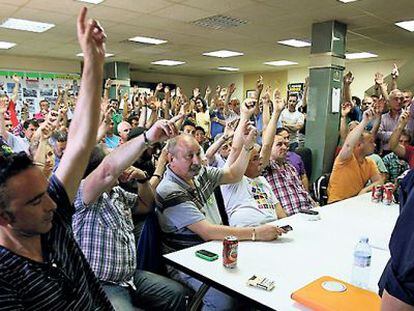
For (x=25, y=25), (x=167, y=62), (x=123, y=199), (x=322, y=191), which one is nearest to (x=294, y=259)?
(x=123, y=199)

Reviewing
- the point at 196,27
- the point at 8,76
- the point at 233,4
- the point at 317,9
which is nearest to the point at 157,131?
the point at 233,4

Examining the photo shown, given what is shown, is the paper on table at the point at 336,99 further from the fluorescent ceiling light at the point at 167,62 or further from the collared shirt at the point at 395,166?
the fluorescent ceiling light at the point at 167,62

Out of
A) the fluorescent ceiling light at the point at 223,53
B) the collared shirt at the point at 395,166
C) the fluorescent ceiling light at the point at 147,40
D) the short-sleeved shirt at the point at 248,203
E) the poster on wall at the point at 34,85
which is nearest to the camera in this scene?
the short-sleeved shirt at the point at 248,203

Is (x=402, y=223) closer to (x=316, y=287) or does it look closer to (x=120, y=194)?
(x=316, y=287)

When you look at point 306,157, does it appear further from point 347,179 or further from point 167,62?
point 167,62

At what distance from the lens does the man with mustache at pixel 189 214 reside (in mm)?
1840

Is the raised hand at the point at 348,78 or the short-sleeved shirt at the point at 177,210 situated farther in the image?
the raised hand at the point at 348,78

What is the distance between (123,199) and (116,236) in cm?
27

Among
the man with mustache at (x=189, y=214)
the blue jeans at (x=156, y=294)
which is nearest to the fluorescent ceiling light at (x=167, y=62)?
the man with mustache at (x=189, y=214)

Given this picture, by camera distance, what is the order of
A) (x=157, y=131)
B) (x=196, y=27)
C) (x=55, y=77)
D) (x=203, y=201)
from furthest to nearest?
(x=55, y=77) < (x=196, y=27) < (x=203, y=201) < (x=157, y=131)

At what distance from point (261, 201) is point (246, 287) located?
1.13m

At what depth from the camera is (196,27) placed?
19.2ft

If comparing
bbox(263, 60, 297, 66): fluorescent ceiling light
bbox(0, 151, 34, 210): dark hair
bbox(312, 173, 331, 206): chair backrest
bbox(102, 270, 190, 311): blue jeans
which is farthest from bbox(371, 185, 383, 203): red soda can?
bbox(263, 60, 297, 66): fluorescent ceiling light

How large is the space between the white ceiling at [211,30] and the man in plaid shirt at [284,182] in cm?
239
